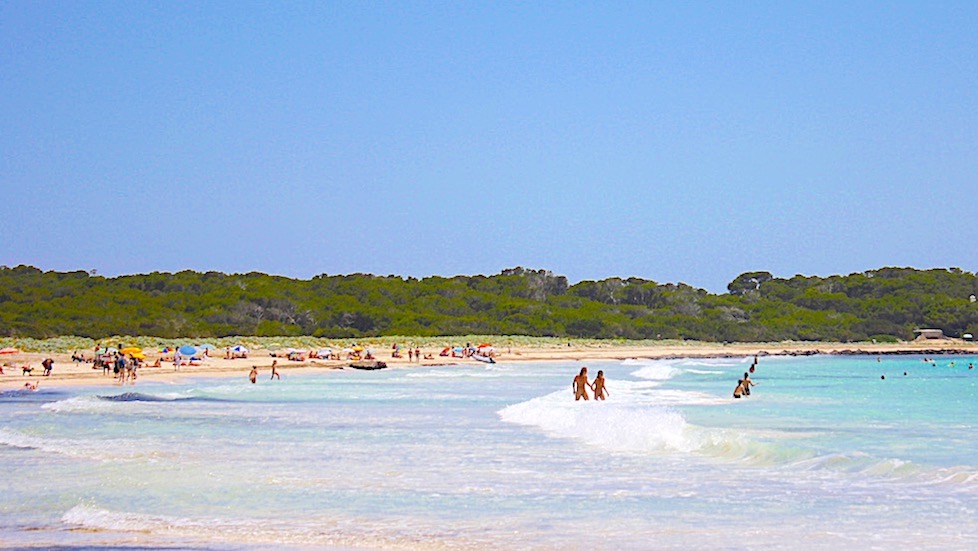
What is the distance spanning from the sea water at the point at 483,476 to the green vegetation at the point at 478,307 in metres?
51.0

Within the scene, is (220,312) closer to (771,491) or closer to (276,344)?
(276,344)

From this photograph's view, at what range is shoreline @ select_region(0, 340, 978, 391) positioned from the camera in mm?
43594

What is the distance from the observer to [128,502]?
13.0m

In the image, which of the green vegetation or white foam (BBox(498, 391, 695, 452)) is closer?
white foam (BBox(498, 391, 695, 452))

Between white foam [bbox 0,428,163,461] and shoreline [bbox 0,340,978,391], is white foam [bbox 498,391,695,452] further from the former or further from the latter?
shoreline [bbox 0,340,978,391]

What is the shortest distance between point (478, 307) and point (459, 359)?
4617 centimetres

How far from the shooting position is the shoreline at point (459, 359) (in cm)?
4359

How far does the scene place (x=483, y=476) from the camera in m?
14.9

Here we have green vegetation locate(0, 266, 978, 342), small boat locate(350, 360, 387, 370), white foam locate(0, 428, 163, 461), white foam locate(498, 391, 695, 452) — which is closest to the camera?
white foam locate(0, 428, 163, 461)

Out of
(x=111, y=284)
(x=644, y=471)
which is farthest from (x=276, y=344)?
(x=644, y=471)

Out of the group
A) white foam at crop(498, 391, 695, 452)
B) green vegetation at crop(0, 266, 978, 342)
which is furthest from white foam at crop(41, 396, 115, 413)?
green vegetation at crop(0, 266, 978, 342)

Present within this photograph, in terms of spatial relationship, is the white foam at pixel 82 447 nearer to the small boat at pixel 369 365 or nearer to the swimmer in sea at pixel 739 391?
the swimmer in sea at pixel 739 391

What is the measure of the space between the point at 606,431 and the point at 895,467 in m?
6.18

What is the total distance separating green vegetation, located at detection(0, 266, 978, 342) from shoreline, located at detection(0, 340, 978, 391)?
694 cm
